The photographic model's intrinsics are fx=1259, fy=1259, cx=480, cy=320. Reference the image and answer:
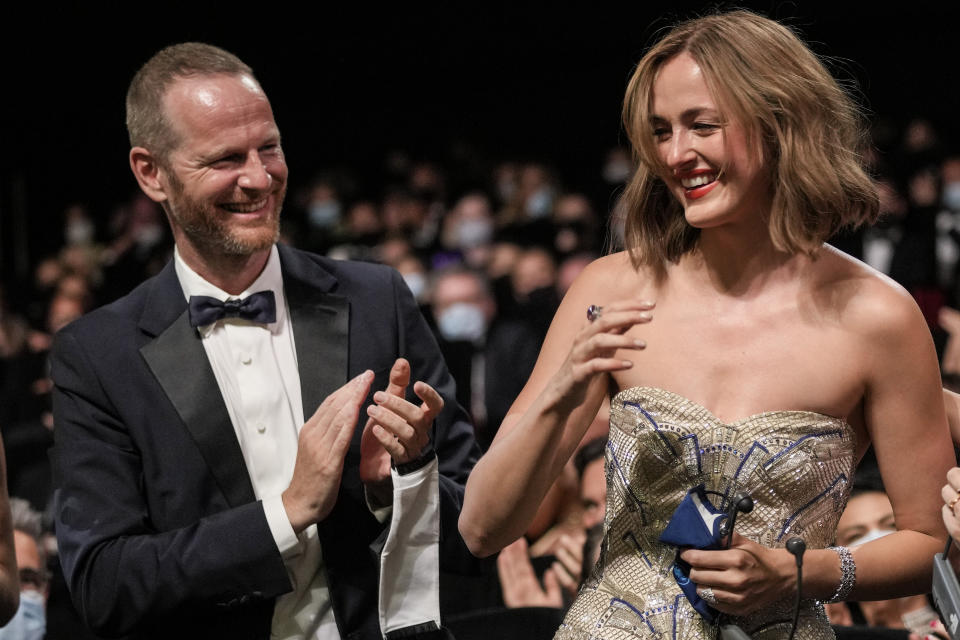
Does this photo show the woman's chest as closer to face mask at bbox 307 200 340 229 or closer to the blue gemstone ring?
the blue gemstone ring

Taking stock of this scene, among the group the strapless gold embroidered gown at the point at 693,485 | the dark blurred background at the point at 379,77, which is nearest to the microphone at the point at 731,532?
the strapless gold embroidered gown at the point at 693,485

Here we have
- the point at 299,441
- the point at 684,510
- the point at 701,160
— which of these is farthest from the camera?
the point at 299,441

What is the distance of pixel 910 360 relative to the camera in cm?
184

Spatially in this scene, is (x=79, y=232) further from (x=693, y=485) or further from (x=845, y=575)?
(x=845, y=575)

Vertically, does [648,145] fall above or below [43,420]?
above

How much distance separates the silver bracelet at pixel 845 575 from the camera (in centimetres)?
183

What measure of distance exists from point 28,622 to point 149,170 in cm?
128

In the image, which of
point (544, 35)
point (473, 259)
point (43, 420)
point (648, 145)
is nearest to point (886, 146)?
point (473, 259)

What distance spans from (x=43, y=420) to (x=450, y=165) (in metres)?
4.97

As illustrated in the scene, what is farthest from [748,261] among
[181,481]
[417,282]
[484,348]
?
[417,282]

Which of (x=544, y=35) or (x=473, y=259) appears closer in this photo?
(x=473, y=259)

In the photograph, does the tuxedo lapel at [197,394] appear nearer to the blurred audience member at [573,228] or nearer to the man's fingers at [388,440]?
the man's fingers at [388,440]

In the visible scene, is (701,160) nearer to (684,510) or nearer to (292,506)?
(684,510)

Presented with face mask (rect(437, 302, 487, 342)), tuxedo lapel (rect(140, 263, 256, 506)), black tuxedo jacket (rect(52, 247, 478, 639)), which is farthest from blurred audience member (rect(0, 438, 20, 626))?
face mask (rect(437, 302, 487, 342))
